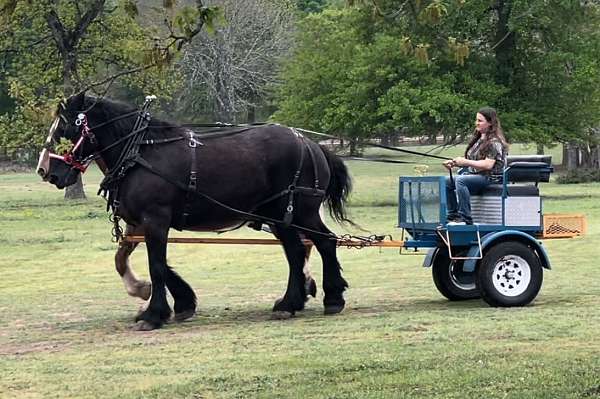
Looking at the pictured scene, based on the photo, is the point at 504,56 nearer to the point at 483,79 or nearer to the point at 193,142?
the point at 483,79

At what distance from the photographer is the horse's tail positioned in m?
12.2

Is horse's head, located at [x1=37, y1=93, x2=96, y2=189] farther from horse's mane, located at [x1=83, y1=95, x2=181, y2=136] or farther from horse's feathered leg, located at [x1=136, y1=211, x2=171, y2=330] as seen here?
horse's feathered leg, located at [x1=136, y1=211, x2=171, y2=330]

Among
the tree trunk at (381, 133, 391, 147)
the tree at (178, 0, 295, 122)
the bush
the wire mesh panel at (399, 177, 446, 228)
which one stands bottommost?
the wire mesh panel at (399, 177, 446, 228)

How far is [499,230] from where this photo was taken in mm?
11711

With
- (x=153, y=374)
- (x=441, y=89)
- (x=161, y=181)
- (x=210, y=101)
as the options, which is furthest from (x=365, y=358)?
(x=210, y=101)

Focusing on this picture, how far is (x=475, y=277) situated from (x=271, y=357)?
4388 mm

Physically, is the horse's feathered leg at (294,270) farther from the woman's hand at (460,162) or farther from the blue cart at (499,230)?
the woman's hand at (460,162)

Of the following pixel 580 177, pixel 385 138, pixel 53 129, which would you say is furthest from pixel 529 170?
pixel 580 177

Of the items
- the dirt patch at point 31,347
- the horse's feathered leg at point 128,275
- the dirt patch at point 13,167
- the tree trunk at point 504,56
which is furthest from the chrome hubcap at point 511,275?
the dirt patch at point 13,167

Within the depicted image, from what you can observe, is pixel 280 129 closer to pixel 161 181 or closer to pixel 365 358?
pixel 161 181

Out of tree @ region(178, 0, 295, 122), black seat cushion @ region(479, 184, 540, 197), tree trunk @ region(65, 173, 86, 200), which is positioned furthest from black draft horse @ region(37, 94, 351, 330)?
tree @ region(178, 0, 295, 122)

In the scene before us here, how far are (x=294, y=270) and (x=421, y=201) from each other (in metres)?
1.52

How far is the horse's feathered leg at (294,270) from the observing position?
38.0 feet

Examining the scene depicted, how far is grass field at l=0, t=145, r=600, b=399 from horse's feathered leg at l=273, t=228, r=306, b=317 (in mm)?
186
